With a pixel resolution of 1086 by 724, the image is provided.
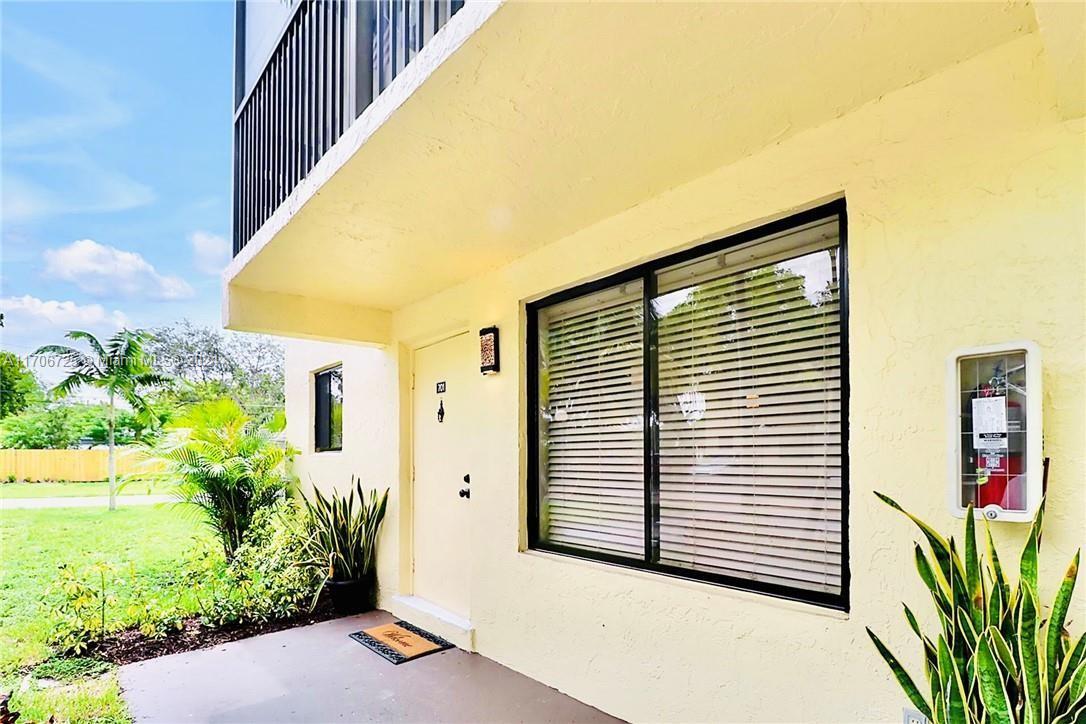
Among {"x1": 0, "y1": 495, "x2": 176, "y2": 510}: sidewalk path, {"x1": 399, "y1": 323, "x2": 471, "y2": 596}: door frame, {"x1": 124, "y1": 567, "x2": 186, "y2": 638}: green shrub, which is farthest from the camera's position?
{"x1": 0, "y1": 495, "x2": 176, "y2": 510}: sidewalk path

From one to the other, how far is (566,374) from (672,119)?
1610 millimetres

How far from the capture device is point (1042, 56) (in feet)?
5.52

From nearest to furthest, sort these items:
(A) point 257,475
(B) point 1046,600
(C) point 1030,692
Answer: (C) point 1030,692, (B) point 1046,600, (A) point 257,475

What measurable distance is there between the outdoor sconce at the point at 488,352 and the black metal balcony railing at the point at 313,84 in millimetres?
1276

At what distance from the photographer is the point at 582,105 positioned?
6.58 feet

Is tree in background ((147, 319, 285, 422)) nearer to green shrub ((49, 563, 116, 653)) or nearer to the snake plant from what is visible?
the snake plant

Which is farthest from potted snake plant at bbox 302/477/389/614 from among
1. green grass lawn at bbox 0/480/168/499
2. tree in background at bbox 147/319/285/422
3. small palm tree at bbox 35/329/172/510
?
tree in background at bbox 147/319/285/422

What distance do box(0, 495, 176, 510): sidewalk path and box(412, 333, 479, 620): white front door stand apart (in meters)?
6.67

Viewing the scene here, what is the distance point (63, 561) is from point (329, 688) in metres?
4.07

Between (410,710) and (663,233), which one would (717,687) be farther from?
(663,233)

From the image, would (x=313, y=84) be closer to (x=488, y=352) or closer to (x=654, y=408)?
(x=488, y=352)

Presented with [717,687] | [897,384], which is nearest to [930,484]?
[897,384]

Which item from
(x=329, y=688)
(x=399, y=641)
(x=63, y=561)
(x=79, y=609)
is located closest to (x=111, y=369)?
(x=63, y=561)

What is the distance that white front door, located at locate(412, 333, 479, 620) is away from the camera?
4.15 metres
